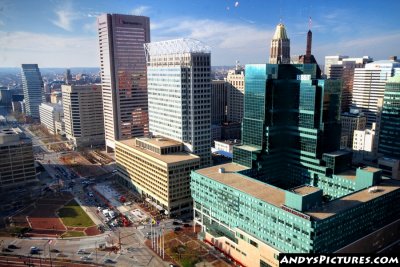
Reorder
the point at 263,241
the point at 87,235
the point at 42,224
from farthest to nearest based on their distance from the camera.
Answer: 1. the point at 42,224
2. the point at 87,235
3. the point at 263,241

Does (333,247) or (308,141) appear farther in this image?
(308,141)

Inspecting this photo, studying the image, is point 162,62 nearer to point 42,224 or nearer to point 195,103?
point 195,103

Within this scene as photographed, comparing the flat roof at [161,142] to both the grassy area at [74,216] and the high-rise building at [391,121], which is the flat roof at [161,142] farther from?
the high-rise building at [391,121]

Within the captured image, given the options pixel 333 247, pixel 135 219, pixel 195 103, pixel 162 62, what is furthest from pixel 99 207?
pixel 333 247

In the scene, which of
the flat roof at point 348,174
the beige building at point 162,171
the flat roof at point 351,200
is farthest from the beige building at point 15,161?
the flat roof at point 348,174

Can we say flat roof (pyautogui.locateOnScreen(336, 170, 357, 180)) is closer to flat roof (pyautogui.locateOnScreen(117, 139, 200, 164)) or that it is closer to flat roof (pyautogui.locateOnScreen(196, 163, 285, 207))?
flat roof (pyautogui.locateOnScreen(196, 163, 285, 207))

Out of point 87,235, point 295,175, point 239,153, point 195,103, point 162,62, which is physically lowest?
point 87,235

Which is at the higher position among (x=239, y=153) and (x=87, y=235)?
(x=239, y=153)
